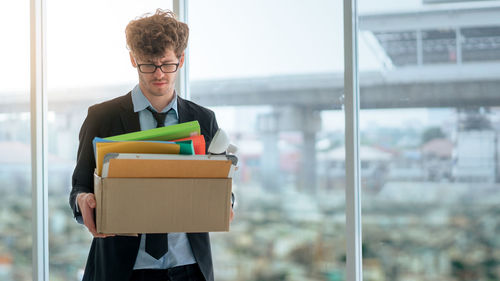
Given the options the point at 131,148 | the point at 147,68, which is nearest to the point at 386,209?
the point at 147,68

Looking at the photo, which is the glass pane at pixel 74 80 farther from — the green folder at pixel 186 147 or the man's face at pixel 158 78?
the green folder at pixel 186 147

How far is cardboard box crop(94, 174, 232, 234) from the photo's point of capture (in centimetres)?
123

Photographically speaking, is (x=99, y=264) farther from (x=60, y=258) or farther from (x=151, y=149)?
(x=60, y=258)

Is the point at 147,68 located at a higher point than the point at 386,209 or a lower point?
higher

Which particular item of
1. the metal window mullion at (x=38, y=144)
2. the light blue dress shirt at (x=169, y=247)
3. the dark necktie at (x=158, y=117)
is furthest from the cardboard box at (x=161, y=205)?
the metal window mullion at (x=38, y=144)

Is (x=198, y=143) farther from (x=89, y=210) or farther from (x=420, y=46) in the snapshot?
(x=420, y=46)

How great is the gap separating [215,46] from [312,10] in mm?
516

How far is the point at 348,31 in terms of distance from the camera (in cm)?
248

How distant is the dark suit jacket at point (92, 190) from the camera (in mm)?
1374

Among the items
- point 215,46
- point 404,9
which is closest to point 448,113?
point 404,9

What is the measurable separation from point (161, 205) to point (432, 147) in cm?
155

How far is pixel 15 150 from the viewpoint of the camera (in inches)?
128

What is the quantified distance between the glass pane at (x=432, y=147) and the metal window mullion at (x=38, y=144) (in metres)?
1.82

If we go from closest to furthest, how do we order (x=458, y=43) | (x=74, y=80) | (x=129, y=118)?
(x=129, y=118), (x=458, y=43), (x=74, y=80)
